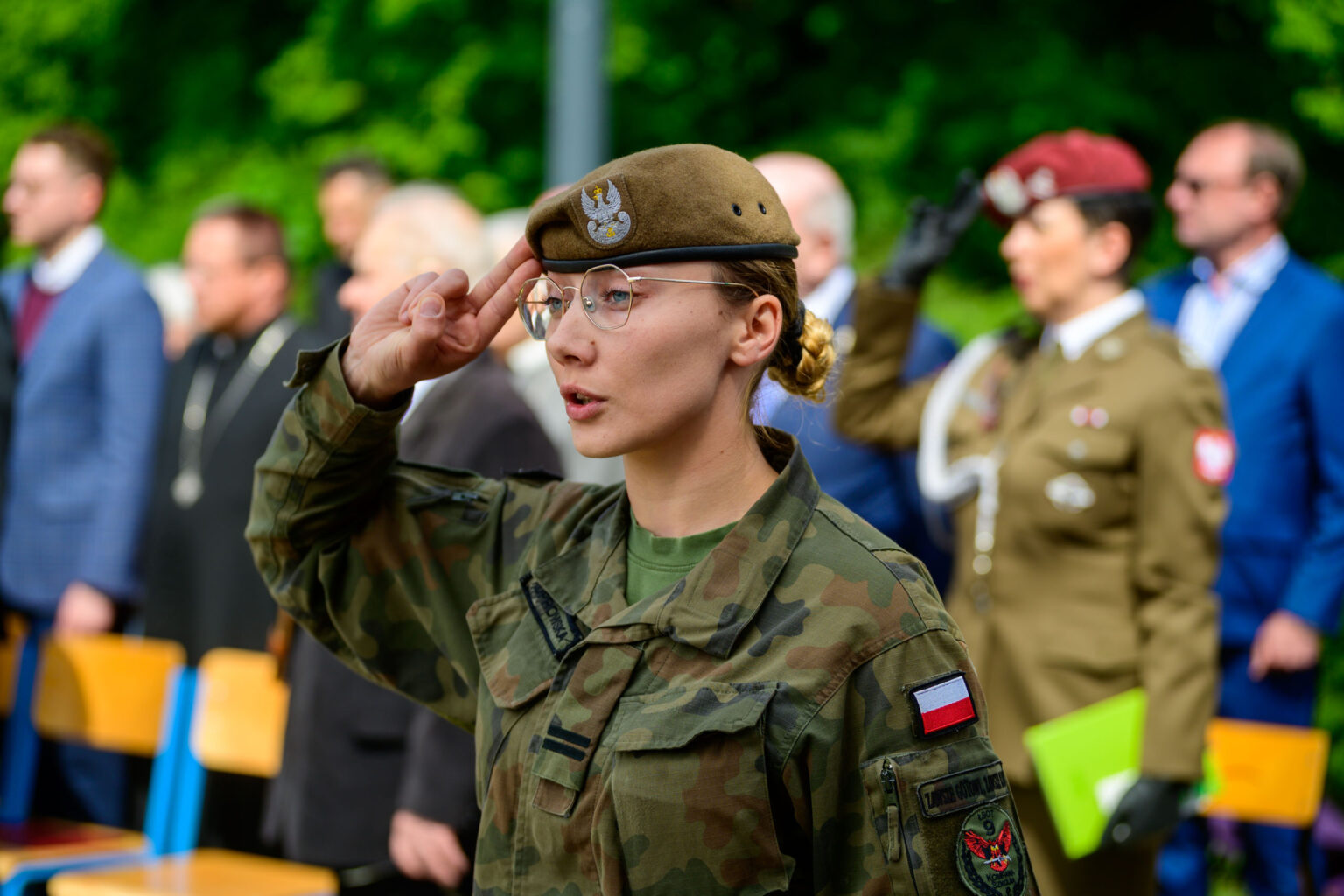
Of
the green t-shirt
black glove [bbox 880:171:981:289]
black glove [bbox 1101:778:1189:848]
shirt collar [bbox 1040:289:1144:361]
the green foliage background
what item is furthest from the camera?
the green foliage background

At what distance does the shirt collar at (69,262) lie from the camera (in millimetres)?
5652

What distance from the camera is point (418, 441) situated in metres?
3.37

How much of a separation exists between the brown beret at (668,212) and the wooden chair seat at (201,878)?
9.14 ft

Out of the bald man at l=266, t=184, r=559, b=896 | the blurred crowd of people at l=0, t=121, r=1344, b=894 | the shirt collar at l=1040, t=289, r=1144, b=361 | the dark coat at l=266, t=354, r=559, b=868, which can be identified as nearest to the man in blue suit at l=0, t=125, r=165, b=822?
the blurred crowd of people at l=0, t=121, r=1344, b=894

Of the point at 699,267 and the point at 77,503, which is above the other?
the point at 77,503

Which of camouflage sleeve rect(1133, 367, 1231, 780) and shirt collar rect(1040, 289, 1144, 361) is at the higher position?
shirt collar rect(1040, 289, 1144, 361)

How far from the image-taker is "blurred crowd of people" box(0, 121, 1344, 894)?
3383mm

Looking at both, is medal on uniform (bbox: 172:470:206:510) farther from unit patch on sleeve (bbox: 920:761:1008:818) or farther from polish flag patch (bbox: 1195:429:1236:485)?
unit patch on sleeve (bbox: 920:761:1008:818)

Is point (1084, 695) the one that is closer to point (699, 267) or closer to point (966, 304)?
point (699, 267)

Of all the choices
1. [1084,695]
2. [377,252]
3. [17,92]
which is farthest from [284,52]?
[1084,695]

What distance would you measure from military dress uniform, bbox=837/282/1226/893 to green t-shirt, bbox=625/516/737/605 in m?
1.87

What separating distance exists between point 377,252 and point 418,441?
546 millimetres

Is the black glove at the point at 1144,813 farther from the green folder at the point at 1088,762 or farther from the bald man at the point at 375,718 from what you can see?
the bald man at the point at 375,718

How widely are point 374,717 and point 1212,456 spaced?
1.98 metres
